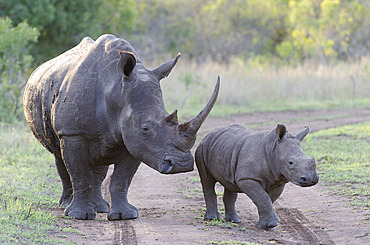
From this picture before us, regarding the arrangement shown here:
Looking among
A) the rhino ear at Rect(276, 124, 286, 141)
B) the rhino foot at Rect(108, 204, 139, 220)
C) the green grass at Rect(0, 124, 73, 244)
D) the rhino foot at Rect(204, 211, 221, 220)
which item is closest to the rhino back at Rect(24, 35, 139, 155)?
the green grass at Rect(0, 124, 73, 244)

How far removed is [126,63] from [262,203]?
1846 mm

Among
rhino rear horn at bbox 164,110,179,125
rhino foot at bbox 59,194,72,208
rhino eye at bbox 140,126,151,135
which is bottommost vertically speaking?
rhino foot at bbox 59,194,72,208

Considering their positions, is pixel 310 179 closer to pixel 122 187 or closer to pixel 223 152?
pixel 223 152

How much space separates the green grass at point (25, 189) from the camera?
521cm

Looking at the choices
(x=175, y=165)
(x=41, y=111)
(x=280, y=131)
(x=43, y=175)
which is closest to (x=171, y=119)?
(x=175, y=165)

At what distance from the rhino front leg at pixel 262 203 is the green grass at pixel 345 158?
46.5 inches

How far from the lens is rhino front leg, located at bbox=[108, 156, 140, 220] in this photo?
6551 millimetres

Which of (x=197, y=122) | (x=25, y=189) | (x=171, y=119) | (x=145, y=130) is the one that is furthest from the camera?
(x=25, y=189)

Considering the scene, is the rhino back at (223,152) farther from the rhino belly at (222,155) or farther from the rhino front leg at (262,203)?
the rhino front leg at (262,203)

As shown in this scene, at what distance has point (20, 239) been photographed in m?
5.00

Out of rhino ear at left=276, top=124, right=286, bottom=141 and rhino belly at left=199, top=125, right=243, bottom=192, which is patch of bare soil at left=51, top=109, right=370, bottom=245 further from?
rhino ear at left=276, top=124, right=286, bottom=141

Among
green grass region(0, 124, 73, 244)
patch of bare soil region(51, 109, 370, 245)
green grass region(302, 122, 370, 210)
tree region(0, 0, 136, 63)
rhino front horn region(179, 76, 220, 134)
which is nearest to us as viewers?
green grass region(0, 124, 73, 244)

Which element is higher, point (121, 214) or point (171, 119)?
point (171, 119)

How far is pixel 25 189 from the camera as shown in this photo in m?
7.42
